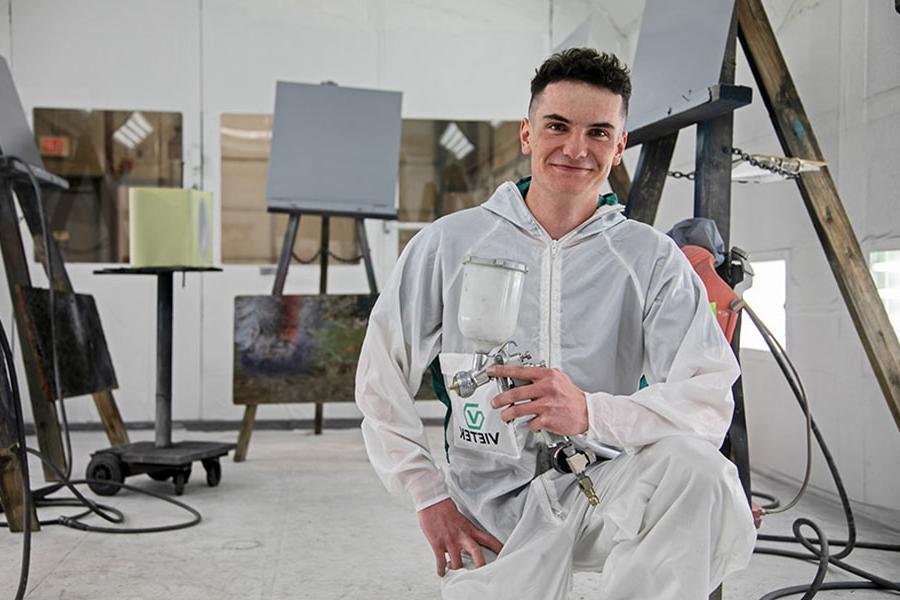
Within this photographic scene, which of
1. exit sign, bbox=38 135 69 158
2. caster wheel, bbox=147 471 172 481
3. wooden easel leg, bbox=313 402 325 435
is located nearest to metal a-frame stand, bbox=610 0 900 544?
caster wheel, bbox=147 471 172 481

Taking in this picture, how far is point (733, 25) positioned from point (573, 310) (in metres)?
0.93

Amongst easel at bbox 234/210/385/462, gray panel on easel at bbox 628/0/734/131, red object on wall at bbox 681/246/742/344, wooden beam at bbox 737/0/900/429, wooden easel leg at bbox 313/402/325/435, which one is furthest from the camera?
wooden easel leg at bbox 313/402/325/435

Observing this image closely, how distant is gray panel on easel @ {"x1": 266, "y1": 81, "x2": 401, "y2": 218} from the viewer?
3746 mm

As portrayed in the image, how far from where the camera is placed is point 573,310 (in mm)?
1470

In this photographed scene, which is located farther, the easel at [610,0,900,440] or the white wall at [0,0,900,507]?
the white wall at [0,0,900,507]

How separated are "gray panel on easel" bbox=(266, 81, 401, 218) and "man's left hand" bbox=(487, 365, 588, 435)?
266 centimetres

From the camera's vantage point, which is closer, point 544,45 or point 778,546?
point 778,546

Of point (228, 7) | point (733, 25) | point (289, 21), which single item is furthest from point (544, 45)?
point (733, 25)

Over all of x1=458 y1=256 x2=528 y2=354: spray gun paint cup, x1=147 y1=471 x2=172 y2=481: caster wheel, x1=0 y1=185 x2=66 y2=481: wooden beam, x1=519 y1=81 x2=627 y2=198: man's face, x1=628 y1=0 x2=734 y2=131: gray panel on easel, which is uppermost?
x1=628 y1=0 x2=734 y2=131: gray panel on easel

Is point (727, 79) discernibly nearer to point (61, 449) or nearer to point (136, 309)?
point (61, 449)

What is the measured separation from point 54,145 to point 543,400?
164 inches

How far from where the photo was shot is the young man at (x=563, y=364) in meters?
1.26

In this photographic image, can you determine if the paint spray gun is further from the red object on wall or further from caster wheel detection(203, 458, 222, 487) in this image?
caster wheel detection(203, 458, 222, 487)

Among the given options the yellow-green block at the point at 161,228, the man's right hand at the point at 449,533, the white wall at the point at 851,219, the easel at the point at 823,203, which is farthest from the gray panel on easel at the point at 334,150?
the man's right hand at the point at 449,533
